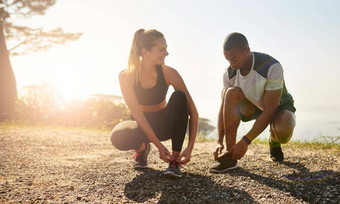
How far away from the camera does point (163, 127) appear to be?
288cm

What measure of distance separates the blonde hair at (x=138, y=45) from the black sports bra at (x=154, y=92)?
119 mm

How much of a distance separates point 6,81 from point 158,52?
9.52 meters

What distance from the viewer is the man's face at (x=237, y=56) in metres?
2.64

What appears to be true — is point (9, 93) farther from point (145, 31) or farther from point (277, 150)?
point (277, 150)

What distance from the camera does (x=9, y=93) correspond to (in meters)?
10.2

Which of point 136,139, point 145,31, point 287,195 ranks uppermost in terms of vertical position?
point 145,31

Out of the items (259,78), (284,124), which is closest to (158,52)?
(259,78)

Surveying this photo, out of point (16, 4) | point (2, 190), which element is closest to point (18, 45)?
point (16, 4)

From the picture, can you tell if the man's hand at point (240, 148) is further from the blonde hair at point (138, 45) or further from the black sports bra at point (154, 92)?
the blonde hair at point (138, 45)

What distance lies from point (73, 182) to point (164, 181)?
0.87 metres

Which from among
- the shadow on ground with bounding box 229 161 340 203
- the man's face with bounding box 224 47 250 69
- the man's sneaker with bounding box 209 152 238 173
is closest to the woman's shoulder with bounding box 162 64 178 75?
the man's face with bounding box 224 47 250 69

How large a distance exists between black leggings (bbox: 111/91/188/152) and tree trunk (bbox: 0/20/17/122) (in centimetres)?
870

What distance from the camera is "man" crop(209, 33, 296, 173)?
2.64 meters

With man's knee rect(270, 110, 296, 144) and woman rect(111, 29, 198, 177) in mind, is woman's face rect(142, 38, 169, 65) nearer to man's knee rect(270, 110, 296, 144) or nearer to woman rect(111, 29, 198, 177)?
woman rect(111, 29, 198, 177)
